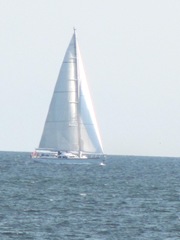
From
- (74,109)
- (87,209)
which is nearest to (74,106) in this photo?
(74,109)

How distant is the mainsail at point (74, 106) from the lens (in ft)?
379

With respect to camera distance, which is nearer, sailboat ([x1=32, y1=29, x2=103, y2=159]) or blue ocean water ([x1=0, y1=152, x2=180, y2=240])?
blue ocean water ([x1=0, y1=152, x2=180, y2=240])

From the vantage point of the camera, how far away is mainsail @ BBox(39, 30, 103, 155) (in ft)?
379

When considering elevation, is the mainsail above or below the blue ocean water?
above

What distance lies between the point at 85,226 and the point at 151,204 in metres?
14.8

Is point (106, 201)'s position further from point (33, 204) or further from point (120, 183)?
point (120, 183)

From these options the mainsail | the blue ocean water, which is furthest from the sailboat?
the blue ocean water

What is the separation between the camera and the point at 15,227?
5250 cm

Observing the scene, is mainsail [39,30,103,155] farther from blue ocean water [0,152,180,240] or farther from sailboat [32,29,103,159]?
blue ocean water [0,152,180,240]

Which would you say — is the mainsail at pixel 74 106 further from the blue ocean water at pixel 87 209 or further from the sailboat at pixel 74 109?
the blue ocean water at pixel 87 209

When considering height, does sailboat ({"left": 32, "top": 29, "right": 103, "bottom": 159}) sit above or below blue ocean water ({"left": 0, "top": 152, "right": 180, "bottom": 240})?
above

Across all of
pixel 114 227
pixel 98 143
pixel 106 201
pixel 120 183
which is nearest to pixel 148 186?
pixel 120 183

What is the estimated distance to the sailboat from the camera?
115562mm

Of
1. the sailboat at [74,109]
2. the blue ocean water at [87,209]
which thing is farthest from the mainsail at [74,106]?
the blue ocean water at [87,209]
